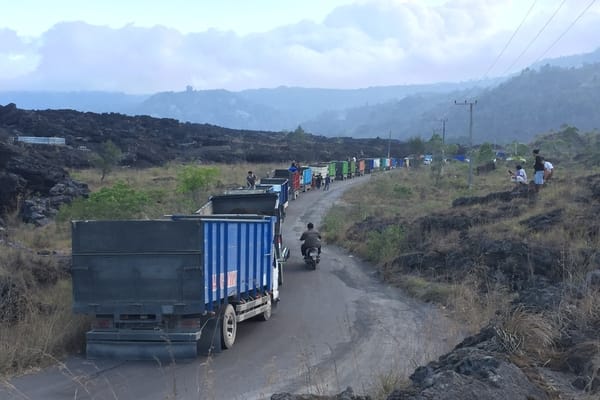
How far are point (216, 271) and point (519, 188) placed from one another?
700 inches

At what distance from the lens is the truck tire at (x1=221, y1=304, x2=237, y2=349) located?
38.2 feet

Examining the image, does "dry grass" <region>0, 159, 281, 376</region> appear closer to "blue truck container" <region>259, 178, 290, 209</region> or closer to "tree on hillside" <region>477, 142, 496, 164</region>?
"blue truck container" <region>259, 178, 290, 209</region>

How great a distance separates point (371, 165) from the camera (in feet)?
264

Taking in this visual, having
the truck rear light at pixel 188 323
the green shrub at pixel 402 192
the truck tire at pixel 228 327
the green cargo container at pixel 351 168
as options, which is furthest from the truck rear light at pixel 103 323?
the green cargo container at pixel 351 168

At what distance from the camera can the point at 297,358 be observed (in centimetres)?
1119

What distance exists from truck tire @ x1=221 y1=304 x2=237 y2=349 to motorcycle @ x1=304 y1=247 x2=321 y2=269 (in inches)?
353

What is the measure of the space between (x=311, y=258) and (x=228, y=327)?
30.5 feet

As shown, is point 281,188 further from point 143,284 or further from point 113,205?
point 143,284

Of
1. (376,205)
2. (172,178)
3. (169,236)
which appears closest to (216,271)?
(169,236)

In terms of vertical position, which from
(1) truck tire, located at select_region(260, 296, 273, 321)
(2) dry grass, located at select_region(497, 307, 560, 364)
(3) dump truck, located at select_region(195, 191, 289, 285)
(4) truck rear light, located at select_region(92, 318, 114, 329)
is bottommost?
(1) truck tire, located at select_region(260, 296, 273, 321)

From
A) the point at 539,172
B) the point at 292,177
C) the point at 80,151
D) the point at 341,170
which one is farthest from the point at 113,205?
the point at 80,151

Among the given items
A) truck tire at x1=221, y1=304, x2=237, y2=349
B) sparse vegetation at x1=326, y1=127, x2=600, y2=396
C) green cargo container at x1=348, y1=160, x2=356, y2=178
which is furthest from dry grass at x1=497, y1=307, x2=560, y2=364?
green cargo container at x1=348, y1=160, x2=356, y2=178

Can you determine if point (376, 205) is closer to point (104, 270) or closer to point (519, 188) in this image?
point (519, 188)

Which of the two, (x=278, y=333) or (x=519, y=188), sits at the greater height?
(x=519, y=188)
